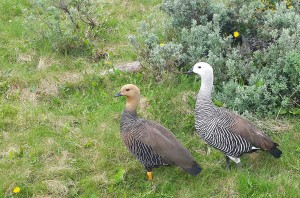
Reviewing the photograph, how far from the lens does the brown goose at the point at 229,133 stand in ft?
16.9

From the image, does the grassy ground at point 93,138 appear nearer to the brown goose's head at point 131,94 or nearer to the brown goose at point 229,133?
the brown goose at point 229,133

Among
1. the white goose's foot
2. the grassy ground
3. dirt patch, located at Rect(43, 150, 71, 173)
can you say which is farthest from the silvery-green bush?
dirt patch, located at Rect(43, 150, 71, 173)

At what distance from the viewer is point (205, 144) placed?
5926 millimetres

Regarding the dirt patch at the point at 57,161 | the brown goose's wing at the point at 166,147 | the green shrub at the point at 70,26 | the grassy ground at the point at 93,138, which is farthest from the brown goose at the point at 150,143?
the green shrub at the point at 70,26

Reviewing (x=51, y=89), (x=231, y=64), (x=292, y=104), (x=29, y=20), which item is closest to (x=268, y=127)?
(x=292, y=104)

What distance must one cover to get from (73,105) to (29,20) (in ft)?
7.78

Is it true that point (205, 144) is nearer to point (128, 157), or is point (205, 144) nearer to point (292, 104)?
point (128, 157)

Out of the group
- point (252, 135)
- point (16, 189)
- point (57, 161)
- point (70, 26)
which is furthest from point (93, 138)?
point (70, 26)

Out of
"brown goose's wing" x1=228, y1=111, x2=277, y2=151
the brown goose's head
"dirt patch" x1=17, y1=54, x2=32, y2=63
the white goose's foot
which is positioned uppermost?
the brown goose's head

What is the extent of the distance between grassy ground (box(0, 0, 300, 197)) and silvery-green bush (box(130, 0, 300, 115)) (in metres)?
0.36

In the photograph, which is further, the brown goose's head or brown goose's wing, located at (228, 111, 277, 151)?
the brown goose's head

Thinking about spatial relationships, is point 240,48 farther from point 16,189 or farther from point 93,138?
point 16,189

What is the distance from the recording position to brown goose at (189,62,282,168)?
16.9 feet

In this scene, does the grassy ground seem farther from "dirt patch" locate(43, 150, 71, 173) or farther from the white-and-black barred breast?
the white-and-black barred breast
